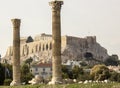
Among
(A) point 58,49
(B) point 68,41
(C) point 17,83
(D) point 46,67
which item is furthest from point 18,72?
(B) point 68,41

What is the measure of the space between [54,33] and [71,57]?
356 ft

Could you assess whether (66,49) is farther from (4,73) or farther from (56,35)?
(56,35)

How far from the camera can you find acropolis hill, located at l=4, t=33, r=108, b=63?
426 ft

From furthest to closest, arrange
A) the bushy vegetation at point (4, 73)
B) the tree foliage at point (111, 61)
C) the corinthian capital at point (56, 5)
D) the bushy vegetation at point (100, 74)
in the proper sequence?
the tree foliage at point (111, 61) < the bushy vegetation at point (100, 74) < the bushy vegetation at point (4, 73) < the corinthian capital at point (56, 5)

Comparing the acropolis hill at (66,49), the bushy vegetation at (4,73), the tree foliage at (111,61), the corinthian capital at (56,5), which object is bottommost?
the tree foliage at (111,61)

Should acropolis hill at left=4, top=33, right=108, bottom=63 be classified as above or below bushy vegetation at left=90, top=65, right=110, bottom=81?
above

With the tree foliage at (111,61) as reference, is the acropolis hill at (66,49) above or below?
above

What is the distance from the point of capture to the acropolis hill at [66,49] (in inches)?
5113

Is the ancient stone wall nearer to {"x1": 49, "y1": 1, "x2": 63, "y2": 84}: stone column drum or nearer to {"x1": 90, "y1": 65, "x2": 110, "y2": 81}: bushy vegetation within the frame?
{"x1": 90, "y1": 65, "x2": 110, "y2": 81}: bushy vegetation

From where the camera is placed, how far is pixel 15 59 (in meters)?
30.5

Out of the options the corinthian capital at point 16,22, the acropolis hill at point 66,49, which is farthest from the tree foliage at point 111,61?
the corinthian capital at point 16,22

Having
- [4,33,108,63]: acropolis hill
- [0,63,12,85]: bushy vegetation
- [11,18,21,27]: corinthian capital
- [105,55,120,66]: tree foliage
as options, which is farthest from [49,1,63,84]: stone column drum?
[105,55,120,66]: tree foliage

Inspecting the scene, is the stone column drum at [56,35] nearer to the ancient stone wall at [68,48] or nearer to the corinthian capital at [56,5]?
the corinthian capital at [56,5]

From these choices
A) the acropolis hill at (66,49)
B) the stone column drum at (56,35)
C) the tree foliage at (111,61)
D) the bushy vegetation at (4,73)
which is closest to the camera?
the stone column drum at (56,35)
